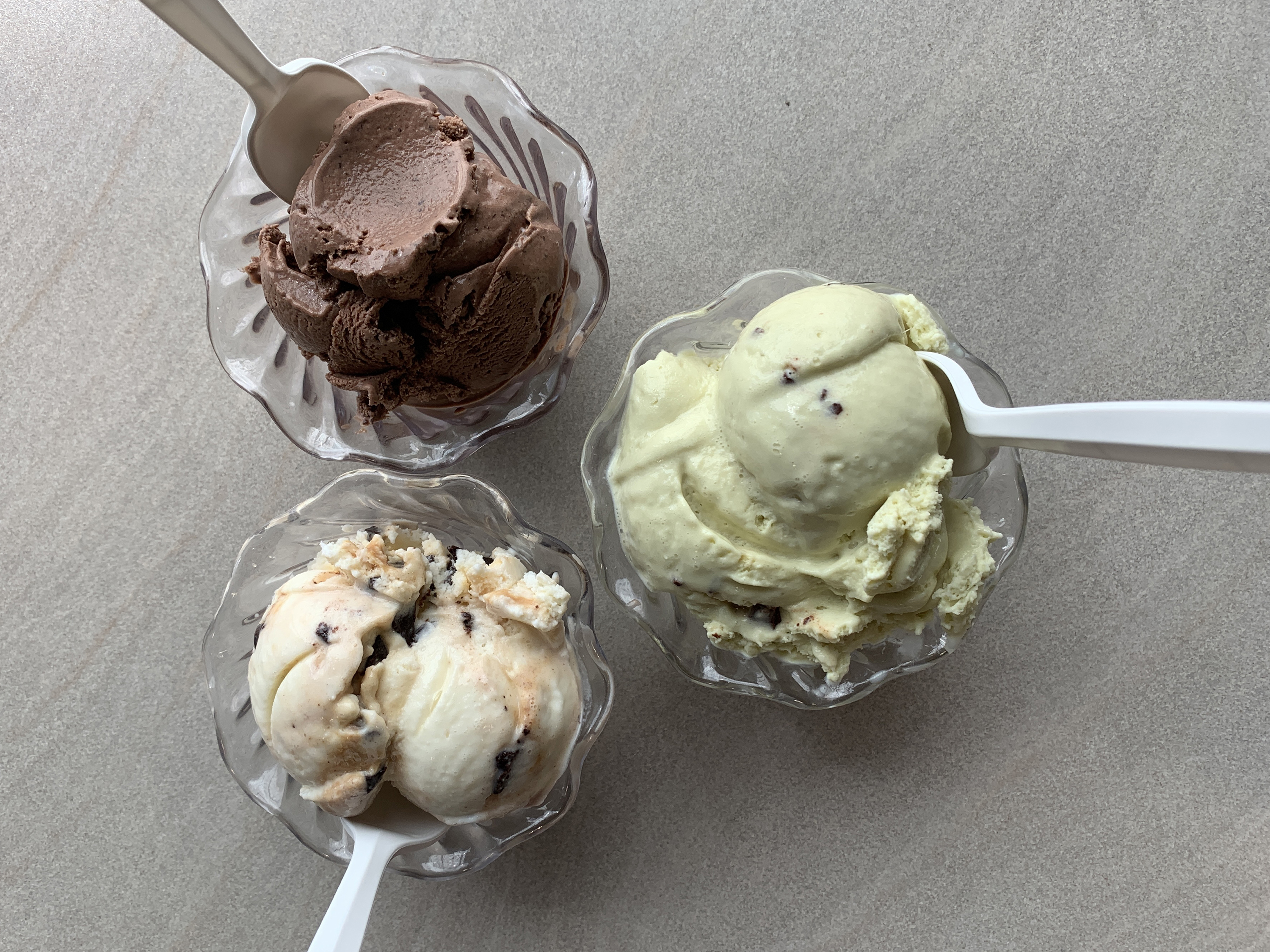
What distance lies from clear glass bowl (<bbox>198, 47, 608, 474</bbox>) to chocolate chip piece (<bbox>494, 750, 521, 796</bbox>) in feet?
1.73

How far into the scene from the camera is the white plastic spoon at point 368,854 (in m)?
1.29

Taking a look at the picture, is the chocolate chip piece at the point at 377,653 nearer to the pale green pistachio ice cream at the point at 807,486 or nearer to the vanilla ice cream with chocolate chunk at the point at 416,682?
the vanilla ice cream with chocolate chunk at the point at 416,682

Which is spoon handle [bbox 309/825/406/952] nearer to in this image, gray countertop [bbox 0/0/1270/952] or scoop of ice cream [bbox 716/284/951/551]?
gray countertop [bbox 0/0/1270/952]

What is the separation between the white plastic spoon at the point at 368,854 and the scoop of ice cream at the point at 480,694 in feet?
0.31

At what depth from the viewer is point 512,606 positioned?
4.34ft

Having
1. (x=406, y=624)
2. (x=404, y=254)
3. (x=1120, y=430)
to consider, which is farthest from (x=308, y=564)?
(x=1120, y=430)

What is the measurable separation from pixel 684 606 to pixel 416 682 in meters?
0.50

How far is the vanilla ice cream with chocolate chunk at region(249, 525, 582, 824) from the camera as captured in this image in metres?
1.25

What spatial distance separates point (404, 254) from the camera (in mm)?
1211

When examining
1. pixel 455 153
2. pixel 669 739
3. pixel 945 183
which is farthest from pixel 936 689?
pixel 455 153

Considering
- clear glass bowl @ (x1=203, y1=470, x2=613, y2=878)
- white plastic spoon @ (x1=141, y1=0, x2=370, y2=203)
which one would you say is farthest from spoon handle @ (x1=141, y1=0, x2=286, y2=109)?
clear glass bowl @ (x1=203, y1=470, x2=613, y2=878)

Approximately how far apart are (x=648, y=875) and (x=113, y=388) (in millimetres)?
1482

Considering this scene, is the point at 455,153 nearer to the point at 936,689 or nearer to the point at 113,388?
the point at 113,388

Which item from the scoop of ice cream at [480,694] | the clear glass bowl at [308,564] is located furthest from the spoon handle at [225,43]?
the scoop of ice cream at [480,694]
